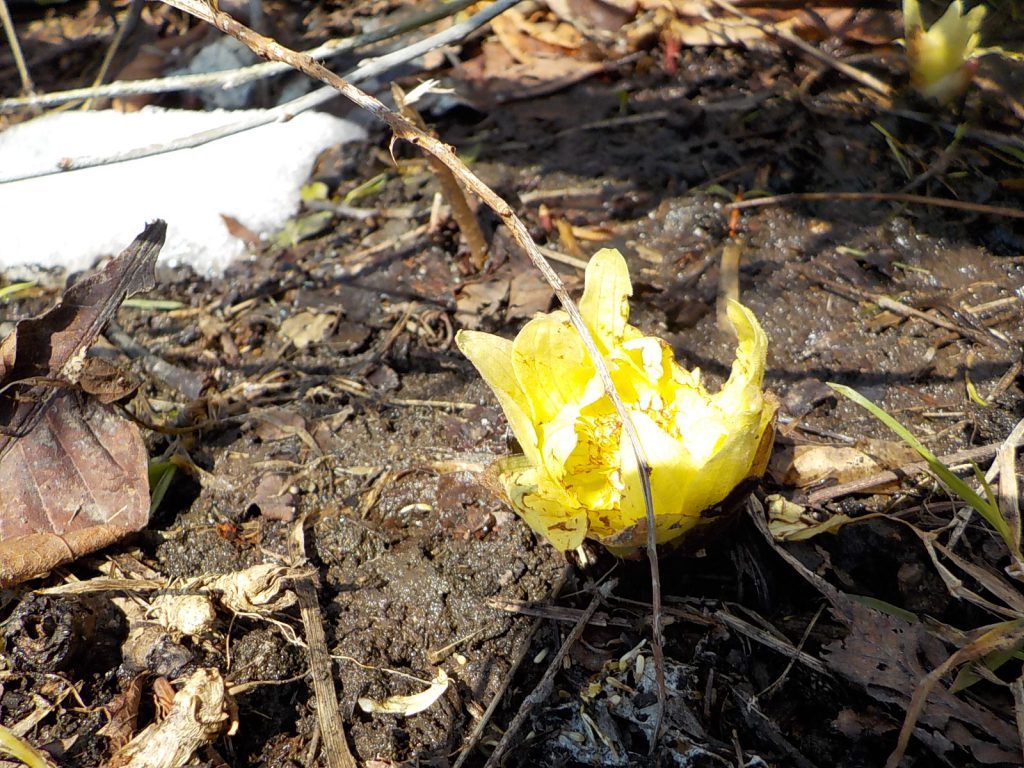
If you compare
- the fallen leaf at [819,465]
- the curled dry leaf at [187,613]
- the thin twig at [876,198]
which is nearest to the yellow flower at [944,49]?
the thin twig at [876,198]

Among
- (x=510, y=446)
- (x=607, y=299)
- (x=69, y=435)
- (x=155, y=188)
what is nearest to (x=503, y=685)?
(x=510, y=446)

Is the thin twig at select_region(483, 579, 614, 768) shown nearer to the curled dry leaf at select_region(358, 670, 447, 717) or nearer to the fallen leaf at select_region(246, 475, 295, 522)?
the curled dry leaf at select_region(358, 670, 447, 717)

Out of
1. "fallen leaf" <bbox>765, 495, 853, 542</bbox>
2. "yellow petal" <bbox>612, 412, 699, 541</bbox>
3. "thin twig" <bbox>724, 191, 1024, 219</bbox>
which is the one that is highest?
"yellow petal" <bbox>612, 412, 699, 541</bbox>

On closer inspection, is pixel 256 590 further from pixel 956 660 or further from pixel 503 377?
pixel 956 660

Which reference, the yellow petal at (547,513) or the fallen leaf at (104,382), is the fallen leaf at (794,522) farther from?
the fallen leaf at (104,382)

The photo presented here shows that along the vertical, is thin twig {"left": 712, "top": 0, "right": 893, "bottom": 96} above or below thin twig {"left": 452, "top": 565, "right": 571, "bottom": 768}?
above

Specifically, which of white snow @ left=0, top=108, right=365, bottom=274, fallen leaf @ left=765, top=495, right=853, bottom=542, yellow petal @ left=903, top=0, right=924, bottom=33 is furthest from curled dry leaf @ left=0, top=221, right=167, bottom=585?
yellow petal @ left=903, top=0, right=924, bottom=33
